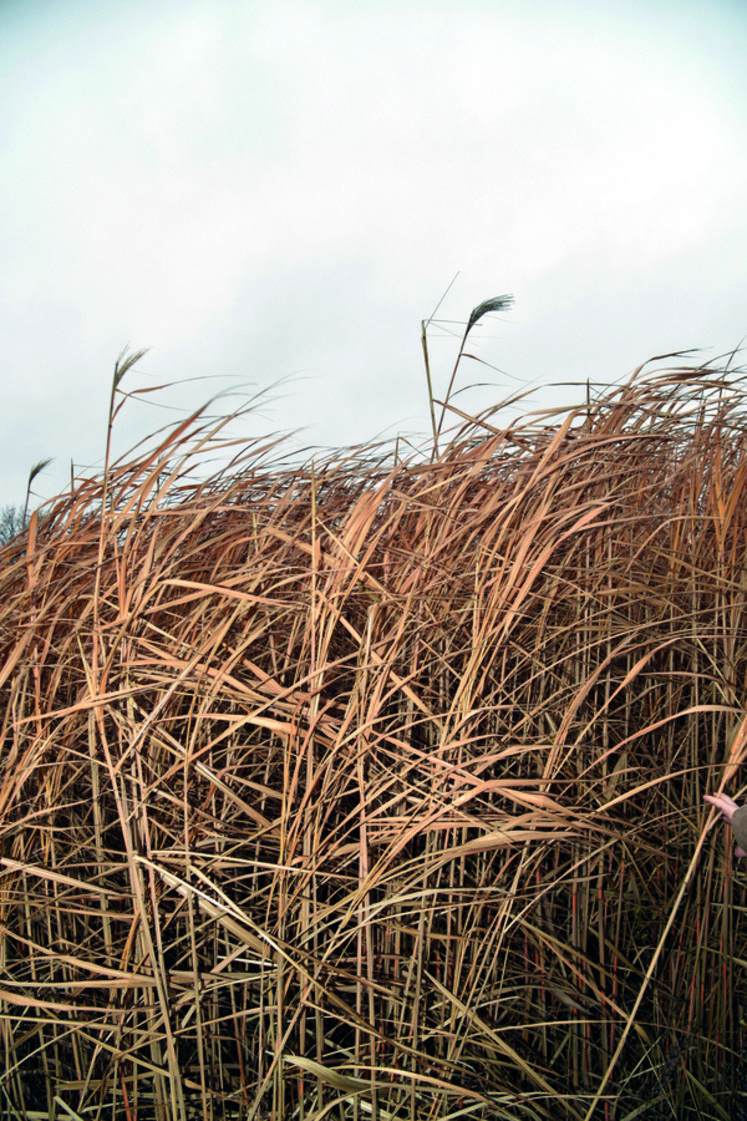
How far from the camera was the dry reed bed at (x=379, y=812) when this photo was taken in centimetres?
96

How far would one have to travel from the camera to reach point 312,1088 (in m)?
1.03

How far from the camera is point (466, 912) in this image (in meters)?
1.08

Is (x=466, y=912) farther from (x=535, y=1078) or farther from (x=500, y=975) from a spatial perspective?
(x=535, y=1078)

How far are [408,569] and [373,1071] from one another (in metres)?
0.68

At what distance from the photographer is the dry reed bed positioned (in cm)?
96

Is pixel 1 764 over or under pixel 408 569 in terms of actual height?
under

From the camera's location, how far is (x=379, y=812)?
3.23ft

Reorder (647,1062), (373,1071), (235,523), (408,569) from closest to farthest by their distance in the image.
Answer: (373,1071) < (408,569) < (647,1062) < (235,523)

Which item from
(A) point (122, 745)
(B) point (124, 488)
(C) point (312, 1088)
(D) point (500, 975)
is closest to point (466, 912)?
(D) point (500, 975)

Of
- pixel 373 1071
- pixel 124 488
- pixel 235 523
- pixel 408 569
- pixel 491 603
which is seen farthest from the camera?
pixel 235 523

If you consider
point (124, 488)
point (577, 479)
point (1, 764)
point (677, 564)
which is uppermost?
point (124, 488)

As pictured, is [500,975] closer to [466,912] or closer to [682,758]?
[466,912]

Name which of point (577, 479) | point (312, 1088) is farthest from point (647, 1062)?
point (577, 479)

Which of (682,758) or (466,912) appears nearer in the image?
(466,912)
